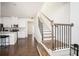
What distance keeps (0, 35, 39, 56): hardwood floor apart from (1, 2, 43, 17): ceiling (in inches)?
16.7

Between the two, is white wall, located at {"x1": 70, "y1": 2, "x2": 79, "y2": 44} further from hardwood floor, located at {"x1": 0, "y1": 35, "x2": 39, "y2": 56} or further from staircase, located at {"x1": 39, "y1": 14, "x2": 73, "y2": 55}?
hardwood floor, located at {"x1": 0, "y1": 35, "x2": 39, "y2": 56}

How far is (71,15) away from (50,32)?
0.46m

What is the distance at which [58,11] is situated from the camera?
Answer: 2152 mm

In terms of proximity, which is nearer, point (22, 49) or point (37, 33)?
point (22, 49)

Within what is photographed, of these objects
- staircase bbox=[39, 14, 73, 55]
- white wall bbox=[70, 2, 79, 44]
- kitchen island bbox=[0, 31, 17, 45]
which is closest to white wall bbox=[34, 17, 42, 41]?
staircase bbox=[39, 14, 73, 55]

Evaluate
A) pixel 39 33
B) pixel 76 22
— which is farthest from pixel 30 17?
pixel 76 22

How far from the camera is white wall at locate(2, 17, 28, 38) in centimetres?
211

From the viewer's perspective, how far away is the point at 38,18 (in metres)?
2.21

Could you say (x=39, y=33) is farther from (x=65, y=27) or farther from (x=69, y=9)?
(x=69, y=9)

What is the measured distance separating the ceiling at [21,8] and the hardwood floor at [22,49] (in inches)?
16.7

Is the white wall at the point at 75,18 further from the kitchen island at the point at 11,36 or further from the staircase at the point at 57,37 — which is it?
the kitchen island at the point at 11,36

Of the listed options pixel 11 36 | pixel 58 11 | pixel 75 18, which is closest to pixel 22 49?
pixel 11 36

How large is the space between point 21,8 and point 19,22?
24 centimetres

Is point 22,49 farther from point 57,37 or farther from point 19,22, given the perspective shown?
point 57,37
